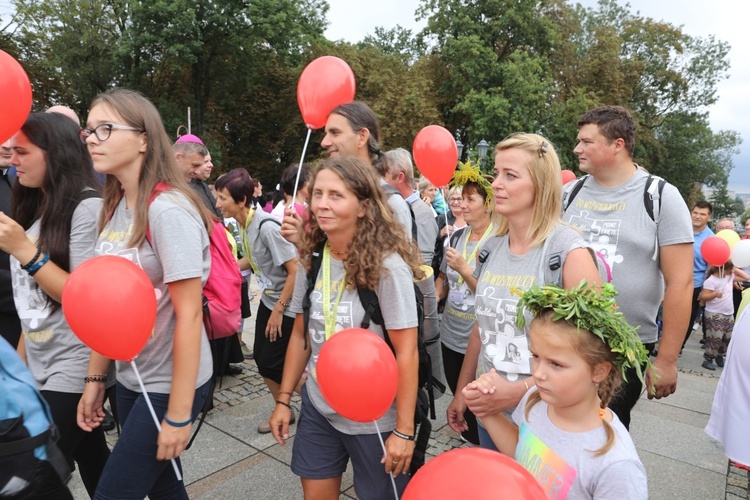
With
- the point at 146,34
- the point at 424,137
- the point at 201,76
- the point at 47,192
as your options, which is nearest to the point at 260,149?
the point at 201,76

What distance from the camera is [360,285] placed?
2072mm

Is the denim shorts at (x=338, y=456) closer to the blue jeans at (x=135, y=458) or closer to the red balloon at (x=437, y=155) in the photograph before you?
the blue jeans at (x=135, y=458)

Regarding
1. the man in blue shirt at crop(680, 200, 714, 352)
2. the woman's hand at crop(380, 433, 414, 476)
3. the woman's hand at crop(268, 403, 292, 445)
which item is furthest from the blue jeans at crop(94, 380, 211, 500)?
the man in blue shirt at crop(680, 200, 714, 352)

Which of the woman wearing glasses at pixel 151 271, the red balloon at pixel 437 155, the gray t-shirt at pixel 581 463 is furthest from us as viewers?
the red balloon at pixel 437 155

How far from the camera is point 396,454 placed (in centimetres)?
199

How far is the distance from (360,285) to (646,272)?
1.60 m

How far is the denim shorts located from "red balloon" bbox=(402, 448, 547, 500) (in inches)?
35.5

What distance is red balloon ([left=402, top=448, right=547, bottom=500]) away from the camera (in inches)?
43.6

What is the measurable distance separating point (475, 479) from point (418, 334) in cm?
106

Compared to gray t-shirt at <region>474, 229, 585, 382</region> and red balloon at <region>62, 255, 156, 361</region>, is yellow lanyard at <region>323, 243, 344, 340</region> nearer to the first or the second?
gray t-shirt at <region>474, 229, 585, 382</region>

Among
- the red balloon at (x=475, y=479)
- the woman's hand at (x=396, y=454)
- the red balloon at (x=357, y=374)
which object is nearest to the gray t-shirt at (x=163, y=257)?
the red balloon at (x=357, y=374)

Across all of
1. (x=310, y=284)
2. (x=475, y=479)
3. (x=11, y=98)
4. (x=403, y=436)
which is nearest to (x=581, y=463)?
(x=475, y=479)

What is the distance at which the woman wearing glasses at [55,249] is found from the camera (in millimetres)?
2123

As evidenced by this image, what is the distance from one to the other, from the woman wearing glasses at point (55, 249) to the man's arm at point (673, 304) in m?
2.79
